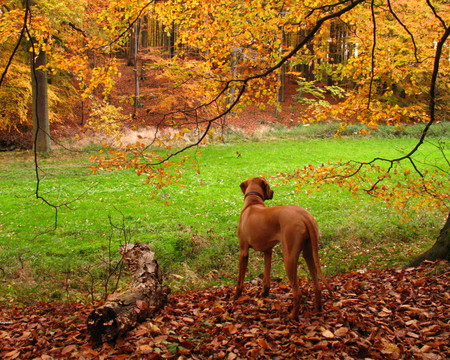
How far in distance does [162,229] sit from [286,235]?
6169 mm

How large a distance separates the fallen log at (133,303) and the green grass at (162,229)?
2.43ft

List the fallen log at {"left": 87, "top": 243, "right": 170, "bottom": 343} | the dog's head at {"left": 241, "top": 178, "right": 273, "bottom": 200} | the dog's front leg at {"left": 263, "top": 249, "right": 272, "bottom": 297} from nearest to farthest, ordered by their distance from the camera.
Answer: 1. the fallen log at {"left": 87, "top": 243, "right": 170, "bottom": 343}
2. the dog's front leg at {"left": 263, "top": 249, "right": 272, "bottom": 297}
3. the dog's head at {"left": 241, "top": 178, "right": 273, "bottom": 200}

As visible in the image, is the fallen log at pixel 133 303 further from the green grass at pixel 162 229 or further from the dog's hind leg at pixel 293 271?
the dog's hind leg at pixel 293 271

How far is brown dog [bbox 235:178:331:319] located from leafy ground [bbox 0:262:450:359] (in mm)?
388

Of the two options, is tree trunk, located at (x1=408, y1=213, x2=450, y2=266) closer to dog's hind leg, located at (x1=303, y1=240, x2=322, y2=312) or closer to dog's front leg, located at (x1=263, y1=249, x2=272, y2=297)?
dog's hind leg, located at (x1=303, y1=240, x2=322, y2=312)

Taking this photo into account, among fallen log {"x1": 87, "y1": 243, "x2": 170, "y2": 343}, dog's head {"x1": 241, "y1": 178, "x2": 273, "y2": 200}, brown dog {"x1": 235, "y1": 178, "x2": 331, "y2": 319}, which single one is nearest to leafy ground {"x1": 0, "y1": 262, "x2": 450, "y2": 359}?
fallen log {"x1": 87, "y1": 243, "x2": 170, "y2": 343}

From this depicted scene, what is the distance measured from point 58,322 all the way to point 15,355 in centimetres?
86

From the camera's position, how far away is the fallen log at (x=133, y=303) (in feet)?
13.1

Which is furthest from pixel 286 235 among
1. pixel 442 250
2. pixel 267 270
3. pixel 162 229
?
pixel 162 229

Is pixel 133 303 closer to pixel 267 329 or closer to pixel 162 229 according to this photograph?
pixel 267 329

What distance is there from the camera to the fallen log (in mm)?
3988

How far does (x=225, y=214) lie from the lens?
11219 mm

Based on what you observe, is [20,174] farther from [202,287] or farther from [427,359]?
[427,359]

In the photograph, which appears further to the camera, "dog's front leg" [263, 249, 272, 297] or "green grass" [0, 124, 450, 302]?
"green grass" [0, 124, 450, 302]
